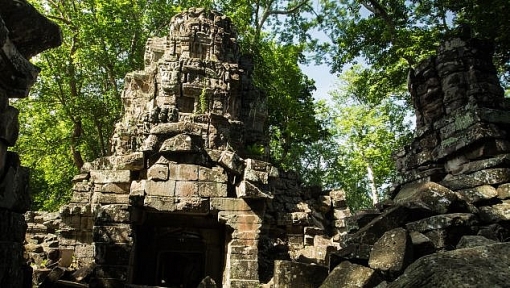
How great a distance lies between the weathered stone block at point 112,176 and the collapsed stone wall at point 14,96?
15.5 ft

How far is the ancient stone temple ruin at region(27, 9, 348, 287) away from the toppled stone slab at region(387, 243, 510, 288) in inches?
52.3

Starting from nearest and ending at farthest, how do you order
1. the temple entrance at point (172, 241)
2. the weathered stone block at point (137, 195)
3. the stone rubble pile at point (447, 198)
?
the stone rubble pile at point (447, 198)
the weathered stone block at point (137, 195)
the temple entrance at point (172, 241)

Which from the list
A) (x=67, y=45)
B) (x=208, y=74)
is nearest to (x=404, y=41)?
(x=208, y=74)

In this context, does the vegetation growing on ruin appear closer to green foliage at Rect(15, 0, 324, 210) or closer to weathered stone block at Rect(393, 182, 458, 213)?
green foliage at Rect(15, 0, 324, 210)

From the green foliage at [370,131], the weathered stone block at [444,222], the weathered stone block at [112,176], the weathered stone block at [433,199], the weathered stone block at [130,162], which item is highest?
the green foliage at [370,131]

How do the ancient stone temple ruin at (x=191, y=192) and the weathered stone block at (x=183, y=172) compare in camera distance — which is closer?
the ancient stone temple ruin at (x=191, y=192)

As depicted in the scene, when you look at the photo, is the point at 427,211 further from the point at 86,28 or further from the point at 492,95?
the point at 86,28

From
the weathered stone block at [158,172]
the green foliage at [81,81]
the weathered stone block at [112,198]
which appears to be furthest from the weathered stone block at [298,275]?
the green foliage at [81,81]

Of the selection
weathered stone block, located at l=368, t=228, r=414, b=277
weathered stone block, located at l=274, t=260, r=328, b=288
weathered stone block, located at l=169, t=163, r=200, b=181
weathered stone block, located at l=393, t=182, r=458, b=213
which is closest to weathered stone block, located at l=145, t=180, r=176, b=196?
weathered stone block, located at l=169, t=163, r=200, b=181

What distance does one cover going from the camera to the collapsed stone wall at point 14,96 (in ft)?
9.84

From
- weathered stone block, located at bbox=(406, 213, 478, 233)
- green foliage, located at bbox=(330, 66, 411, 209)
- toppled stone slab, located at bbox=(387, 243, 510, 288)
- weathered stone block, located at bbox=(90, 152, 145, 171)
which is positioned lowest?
toppled stone slab, located at bbox=(387, 243, 510, 288)

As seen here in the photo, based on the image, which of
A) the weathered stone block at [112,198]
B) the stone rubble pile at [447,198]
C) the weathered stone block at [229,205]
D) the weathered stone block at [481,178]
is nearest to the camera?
the stone rubble pile at [447,198]

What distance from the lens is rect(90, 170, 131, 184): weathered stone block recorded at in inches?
332

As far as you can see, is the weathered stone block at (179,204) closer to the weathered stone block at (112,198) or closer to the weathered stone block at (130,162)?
the weathered stone block at (112,198)
